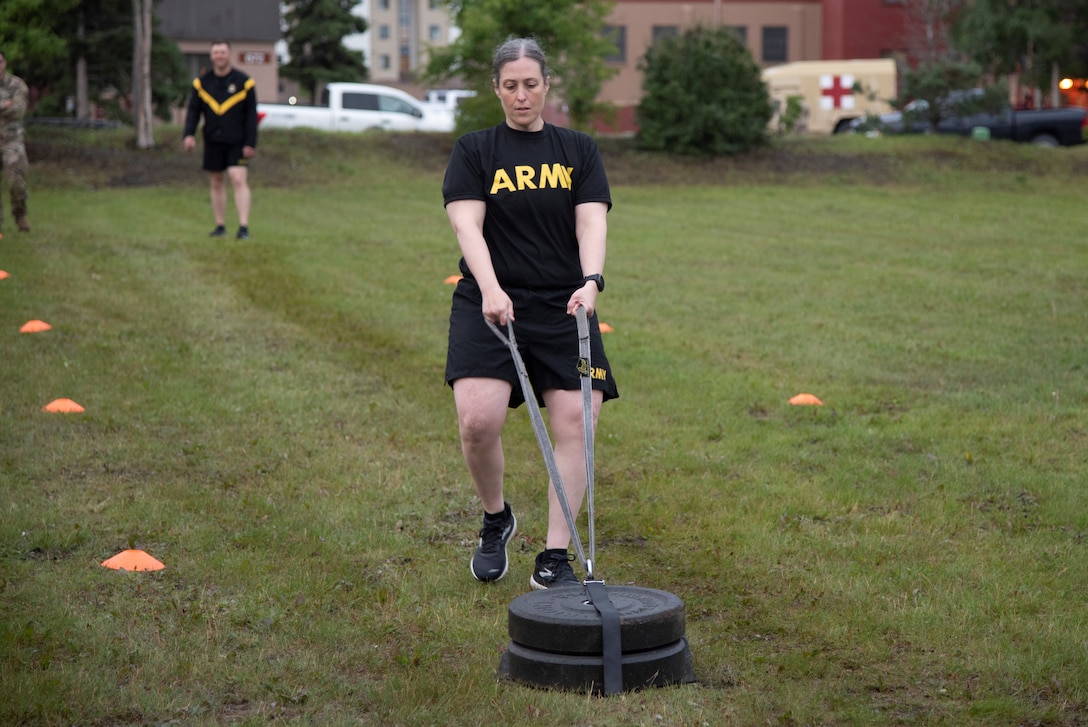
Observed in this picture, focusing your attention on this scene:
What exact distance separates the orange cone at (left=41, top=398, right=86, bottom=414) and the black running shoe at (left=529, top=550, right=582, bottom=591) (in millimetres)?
3760

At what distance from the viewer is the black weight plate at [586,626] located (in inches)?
153

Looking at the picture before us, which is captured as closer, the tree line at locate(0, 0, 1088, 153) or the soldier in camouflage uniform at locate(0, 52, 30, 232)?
the soldier in camouflage uniform at locate(0, 52, 30, 232)

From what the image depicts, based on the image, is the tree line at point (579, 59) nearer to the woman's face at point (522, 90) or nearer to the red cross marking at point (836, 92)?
the red cross marking at point (836, 92)

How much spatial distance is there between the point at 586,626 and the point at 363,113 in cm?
3141

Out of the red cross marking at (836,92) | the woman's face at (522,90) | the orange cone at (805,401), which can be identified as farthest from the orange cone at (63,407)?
the red cross marking at (836,92)

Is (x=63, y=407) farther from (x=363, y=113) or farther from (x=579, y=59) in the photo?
(x=363, y=113)

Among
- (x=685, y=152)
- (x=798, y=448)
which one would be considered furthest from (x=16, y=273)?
(x=685, y=152)

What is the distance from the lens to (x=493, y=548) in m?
5.01

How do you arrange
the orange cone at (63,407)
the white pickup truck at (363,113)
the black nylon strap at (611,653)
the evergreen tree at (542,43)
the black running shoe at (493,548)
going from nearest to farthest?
the black nylon strap at (611,653) → the black running shoe at (493,548) → the orange cone at (63,407) → the evergreen tree at (542,43) → the white pickup truck at (363,113)

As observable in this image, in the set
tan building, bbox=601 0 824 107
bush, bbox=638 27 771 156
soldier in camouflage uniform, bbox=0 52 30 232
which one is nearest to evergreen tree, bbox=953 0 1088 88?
bush, bbox=638 27 771 156

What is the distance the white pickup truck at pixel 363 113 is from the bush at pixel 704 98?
8.32 meters

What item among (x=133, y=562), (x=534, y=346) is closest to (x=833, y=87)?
(x=534, y=346)

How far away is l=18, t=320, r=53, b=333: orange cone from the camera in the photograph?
956cm

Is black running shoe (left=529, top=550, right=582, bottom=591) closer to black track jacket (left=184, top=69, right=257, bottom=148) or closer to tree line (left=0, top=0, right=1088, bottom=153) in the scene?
black track jacket (left=184, top=69, right=257, bottom=148)
